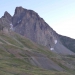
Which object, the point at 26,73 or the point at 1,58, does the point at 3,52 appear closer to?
the point at 1,58

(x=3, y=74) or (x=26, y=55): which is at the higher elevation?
(x=26, y=55)

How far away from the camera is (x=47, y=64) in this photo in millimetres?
158375

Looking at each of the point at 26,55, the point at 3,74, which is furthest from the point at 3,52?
the point at 3,74

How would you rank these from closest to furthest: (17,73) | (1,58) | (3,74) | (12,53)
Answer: (3,74), (17,73), (1,58), (12,53)

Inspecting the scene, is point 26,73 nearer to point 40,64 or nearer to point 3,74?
point 3,74

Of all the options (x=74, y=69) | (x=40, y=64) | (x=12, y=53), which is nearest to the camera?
(x=40, y=64)

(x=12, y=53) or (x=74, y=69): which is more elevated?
(x=12, y=53)

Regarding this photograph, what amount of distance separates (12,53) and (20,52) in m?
8.92

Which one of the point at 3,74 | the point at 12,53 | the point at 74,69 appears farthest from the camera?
the point at 74,69

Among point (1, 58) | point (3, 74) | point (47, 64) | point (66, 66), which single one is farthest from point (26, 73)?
point (66, 66)

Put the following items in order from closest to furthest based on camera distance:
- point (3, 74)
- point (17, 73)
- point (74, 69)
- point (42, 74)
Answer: point (3, 74) < point (17, 73) < point (42, 74) < point (74, 69)

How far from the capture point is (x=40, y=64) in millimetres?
154500

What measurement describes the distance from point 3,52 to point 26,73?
196 ft

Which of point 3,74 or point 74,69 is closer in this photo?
point 3,74
